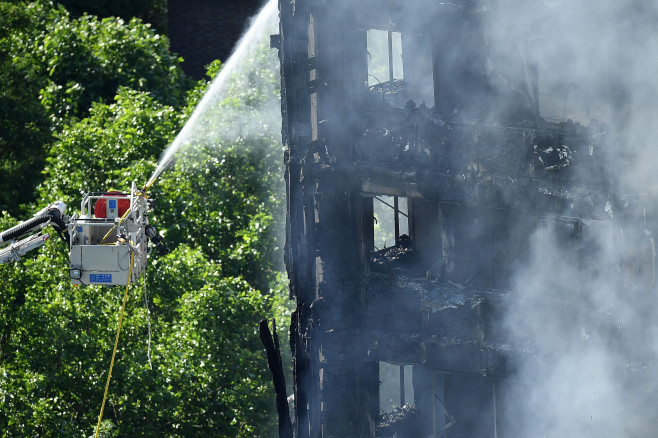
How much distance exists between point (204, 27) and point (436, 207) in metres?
30.8

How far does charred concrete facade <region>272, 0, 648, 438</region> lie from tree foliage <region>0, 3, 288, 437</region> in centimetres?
624

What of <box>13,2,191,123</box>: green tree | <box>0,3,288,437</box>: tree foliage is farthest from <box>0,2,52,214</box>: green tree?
<box>13,2,191,123</box>: green tree

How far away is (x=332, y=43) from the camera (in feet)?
53.2

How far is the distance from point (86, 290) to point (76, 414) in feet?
8.58

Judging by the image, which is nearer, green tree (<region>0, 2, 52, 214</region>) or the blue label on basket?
the blue label on basket

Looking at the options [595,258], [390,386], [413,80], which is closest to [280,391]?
[595,258]

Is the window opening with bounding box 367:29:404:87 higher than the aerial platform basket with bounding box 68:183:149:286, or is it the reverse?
the window opening with bounding box 367:29:404:87

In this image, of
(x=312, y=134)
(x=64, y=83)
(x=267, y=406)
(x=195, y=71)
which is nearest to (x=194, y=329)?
(x=267, y=406)

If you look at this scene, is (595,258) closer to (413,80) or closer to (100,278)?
(413,80)

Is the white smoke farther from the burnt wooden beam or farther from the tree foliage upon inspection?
the tree foliage

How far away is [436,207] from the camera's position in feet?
53.4

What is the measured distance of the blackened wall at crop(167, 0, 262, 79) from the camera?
149 feet

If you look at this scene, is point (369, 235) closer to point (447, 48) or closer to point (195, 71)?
point (447, 48)

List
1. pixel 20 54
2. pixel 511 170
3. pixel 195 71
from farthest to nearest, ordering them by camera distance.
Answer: pixel 195 71 → pixel 20 54 → pixel 511 170
